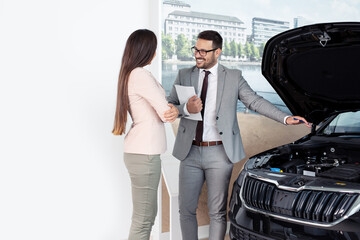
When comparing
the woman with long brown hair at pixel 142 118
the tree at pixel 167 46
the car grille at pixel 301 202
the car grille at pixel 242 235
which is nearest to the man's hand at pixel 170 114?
the woman with long brown hair at pixel 142 118

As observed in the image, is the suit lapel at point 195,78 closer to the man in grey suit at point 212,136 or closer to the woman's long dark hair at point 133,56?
the man in grey suit at point 212,136

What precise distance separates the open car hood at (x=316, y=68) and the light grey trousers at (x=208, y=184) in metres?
0.58

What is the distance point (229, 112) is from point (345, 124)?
739 mm

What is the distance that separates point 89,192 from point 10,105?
889 mm

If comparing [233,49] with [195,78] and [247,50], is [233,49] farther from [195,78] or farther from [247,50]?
[195,78]

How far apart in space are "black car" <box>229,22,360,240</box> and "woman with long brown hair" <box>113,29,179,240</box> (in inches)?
18.8

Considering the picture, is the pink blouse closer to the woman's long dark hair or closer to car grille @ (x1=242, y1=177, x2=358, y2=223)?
the woman's long dark hair

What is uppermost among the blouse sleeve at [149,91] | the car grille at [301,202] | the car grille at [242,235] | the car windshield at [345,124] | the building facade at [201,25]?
the building facade at [201,25]

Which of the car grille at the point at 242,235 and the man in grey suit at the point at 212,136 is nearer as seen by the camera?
the car grille at the point at 242,235

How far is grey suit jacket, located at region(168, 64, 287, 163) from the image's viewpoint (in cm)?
230

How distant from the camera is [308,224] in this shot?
5.03 ft

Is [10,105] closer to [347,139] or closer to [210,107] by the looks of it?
[210,107]

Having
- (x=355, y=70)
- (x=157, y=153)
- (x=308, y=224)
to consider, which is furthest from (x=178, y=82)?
(x=308, y=224)

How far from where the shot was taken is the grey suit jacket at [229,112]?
7.54 ft
